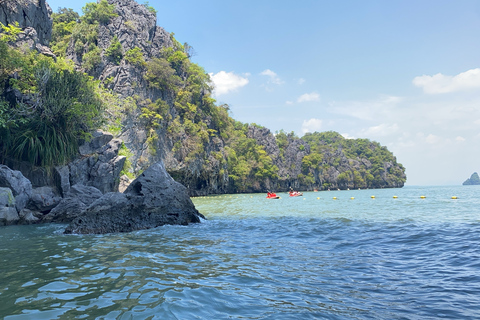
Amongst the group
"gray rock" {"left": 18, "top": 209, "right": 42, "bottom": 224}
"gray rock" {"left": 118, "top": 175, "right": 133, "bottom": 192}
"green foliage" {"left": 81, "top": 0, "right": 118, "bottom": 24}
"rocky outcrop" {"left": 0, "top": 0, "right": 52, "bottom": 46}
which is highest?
"green foliage" {"left": 81, "top": 0, "right": 118, "bottom": 24}

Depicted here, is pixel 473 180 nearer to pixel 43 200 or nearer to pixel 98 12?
pixel 98 12

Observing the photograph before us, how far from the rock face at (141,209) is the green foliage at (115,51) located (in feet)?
97.8

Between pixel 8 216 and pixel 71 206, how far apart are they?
7.35ft

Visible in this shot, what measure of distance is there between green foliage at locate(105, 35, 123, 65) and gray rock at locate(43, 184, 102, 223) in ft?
91.7

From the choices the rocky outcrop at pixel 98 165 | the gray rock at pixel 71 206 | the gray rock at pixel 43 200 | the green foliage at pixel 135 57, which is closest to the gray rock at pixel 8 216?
the gray rock at pixel 71 206

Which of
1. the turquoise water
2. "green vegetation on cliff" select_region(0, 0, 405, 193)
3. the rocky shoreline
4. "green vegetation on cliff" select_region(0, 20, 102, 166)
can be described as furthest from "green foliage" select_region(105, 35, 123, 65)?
the turquoise water

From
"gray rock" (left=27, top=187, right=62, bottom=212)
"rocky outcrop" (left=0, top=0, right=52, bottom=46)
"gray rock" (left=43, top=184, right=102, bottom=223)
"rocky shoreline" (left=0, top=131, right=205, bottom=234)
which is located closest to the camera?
"rocky shoreline" (left=0, top=131, right=205, bottom=234)

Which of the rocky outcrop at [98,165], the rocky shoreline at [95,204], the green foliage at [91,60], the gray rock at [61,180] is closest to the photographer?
the rocky shoreline at [95,204]

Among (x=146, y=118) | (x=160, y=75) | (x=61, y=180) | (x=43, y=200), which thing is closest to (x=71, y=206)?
(x=43, y=200)

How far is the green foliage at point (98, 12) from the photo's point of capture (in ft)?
126

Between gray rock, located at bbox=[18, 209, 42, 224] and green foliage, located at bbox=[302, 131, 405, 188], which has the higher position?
green foliage, located at bbox=[302, 131, 405, 188]

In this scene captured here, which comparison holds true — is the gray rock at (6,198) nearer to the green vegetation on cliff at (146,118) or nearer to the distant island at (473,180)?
the green vegetation on cliff at (146,118)

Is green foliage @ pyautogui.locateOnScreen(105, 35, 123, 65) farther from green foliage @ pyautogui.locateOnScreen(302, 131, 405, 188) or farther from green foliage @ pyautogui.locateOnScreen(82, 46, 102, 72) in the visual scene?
green foliage @ pyautogui.locateOnScreen(302, 131, 405, 188)

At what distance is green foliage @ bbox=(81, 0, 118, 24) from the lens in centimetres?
3828
